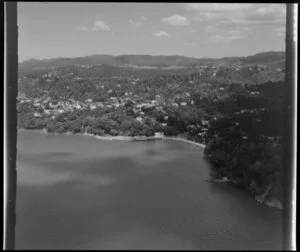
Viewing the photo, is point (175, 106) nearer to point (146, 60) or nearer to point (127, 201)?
point (146, 60)

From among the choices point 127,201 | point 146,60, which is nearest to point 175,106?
point 146,60

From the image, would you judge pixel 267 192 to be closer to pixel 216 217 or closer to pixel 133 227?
pixel 216 217

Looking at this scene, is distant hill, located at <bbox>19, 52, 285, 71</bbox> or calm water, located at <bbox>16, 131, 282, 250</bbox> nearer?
calm water, located at <bbox>16, 131, 282, 250</bbox>

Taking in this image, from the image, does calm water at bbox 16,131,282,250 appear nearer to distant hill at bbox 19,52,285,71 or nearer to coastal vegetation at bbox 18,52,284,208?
coastal vegetation at bbox 18,52,284,208

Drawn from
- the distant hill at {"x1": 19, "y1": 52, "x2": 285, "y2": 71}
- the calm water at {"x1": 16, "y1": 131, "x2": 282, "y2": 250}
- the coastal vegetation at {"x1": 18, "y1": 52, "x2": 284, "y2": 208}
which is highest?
the distant hill at {"x1": 19, "y1": 52, "x2": 285, "y2": 71}

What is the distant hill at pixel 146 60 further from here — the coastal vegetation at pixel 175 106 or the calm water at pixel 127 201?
the calm water at pixel 127 201

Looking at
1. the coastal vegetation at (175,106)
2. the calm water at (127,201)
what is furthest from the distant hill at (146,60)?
the calm water at (127,201)

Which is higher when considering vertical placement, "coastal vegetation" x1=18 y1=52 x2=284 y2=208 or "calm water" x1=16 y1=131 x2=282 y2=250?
"coastal vegetation" x1=18 y1=52 x2=284 y2=208

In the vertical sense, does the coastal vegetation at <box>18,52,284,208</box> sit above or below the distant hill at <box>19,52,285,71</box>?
below

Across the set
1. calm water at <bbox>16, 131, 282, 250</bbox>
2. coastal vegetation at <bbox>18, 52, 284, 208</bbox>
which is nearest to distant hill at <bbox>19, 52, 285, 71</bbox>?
coastal vegetation at <bbox>18, 52, 284, 208</bbox>
